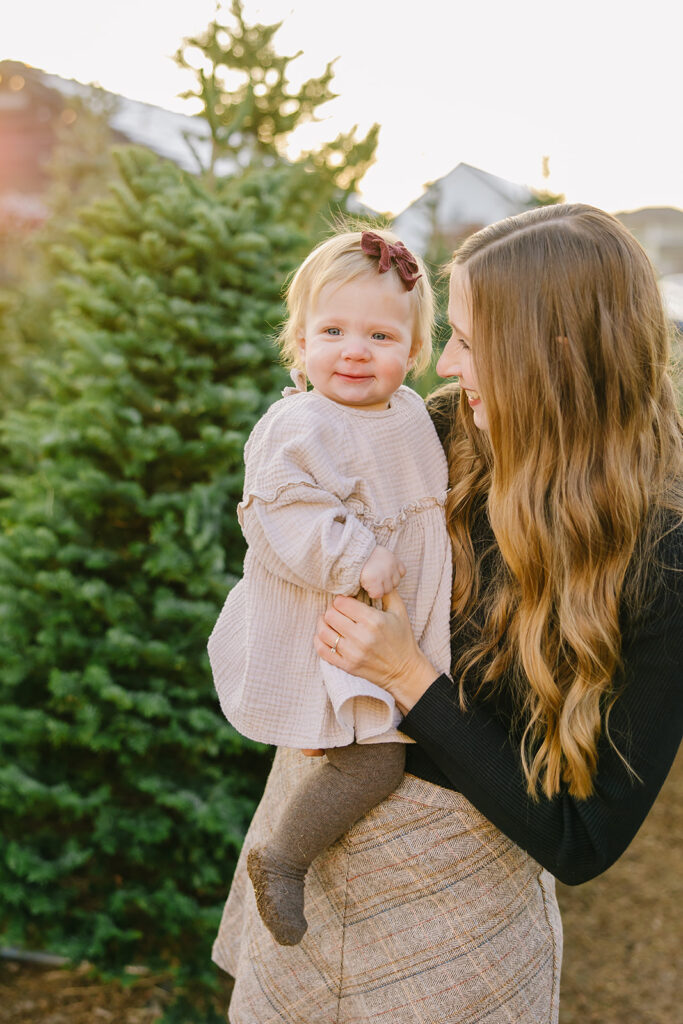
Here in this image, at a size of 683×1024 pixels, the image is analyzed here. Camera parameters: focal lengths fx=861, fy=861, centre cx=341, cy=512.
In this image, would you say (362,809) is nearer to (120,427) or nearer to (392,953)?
(392,953)

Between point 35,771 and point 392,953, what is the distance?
165 cm

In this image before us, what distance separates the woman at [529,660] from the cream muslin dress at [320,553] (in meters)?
0.06

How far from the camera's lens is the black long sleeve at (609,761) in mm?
1459

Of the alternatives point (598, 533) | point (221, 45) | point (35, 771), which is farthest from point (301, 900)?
point (221, 45)

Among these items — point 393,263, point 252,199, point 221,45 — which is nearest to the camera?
point 393,263

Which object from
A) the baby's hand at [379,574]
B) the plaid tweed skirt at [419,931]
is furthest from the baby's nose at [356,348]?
the plaid tweed skirt at [419,931]

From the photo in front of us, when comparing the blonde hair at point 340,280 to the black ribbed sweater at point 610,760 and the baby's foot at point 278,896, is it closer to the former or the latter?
the black ribbed sweater at point 610,760

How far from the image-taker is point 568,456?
62.7 inches

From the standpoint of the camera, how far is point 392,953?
1625 mm

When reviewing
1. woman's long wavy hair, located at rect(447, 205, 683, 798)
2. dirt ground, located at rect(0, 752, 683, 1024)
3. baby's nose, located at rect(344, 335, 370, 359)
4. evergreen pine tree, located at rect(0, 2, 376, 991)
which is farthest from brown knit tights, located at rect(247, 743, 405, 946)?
dirt ground, located at rect(0, 752, 683, 1024)

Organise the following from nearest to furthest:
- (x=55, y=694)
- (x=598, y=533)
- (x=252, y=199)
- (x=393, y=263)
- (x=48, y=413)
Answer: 1. (x=598, y=533)
2. (x=393, y=263)
3. (x=55, y=694)
4. (x=252, y=199)
5. (x=48, y=413)

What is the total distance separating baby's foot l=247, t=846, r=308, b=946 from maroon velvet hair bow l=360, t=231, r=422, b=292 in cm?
123

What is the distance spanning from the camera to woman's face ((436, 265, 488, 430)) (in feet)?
5.49

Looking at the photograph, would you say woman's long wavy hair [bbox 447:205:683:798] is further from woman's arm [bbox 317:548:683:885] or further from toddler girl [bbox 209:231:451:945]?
toddler girl [bbox 209:231:451:945]
